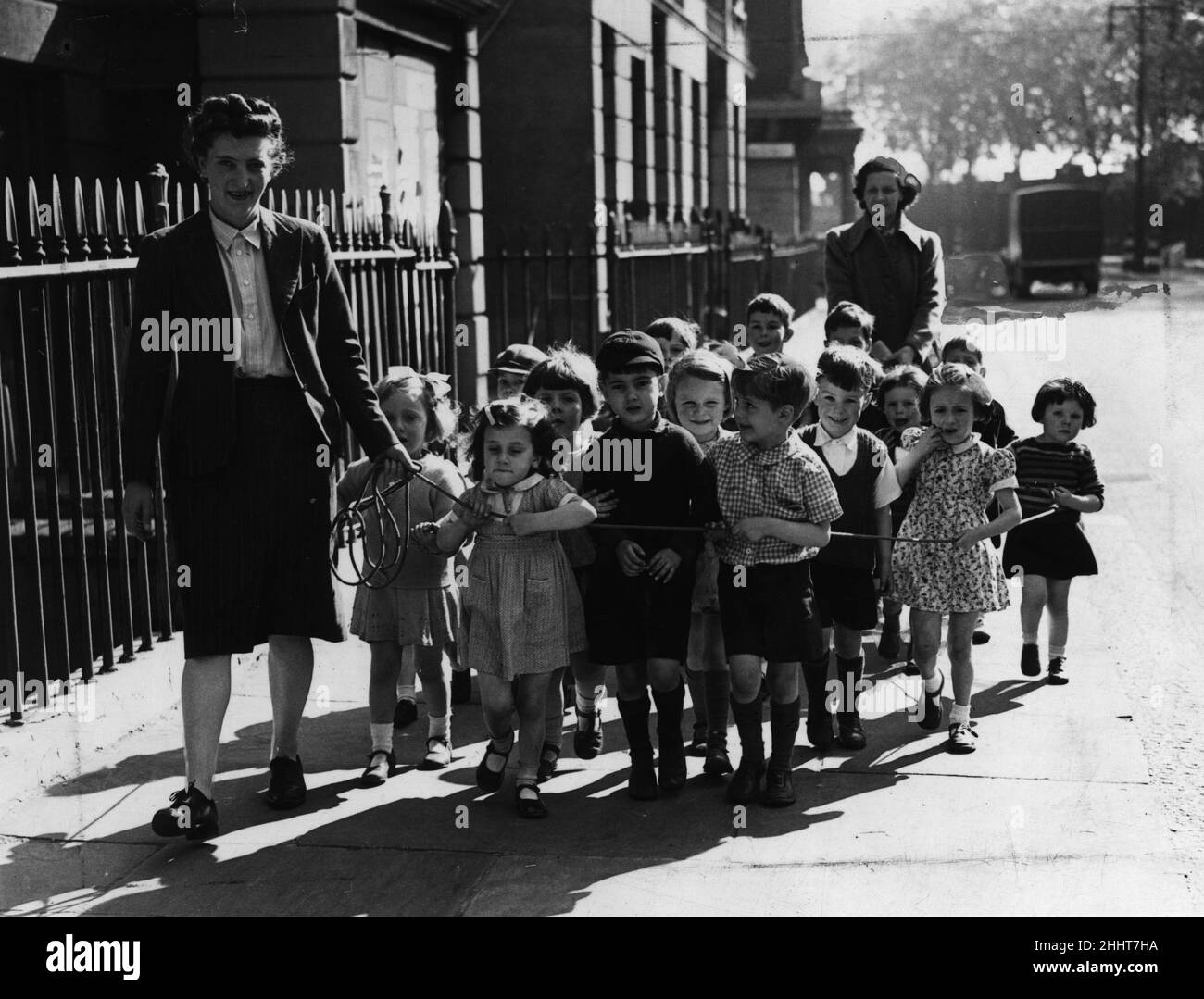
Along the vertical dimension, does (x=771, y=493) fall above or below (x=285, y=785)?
above

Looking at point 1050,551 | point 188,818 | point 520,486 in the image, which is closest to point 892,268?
point 1050,551

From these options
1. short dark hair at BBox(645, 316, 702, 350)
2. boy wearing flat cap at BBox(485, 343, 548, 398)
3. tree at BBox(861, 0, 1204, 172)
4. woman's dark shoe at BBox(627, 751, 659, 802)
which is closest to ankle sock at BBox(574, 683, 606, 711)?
woman's dark shoe at BBox(627, 751, 659, 802)

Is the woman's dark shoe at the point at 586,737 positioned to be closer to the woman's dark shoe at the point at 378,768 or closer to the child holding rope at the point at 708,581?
the child holding rope at the point at 708,581

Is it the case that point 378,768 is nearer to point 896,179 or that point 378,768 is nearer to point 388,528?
point 388,528

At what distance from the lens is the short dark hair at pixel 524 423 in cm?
520

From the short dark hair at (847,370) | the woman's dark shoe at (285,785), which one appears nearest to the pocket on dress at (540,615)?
the woman's dark shoe at (285,785)

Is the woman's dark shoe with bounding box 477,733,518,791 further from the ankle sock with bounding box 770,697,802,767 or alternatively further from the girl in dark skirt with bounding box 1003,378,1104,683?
the girl in dark skirt with bounding box 1003,378,1104,683

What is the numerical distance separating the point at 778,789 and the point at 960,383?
5.68 ft

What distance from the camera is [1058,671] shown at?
22.3 ft

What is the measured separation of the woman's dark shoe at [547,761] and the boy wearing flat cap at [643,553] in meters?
0.33

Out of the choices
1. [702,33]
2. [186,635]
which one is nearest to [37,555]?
[186,635]

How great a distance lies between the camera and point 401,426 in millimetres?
5805

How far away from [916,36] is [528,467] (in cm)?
3276
